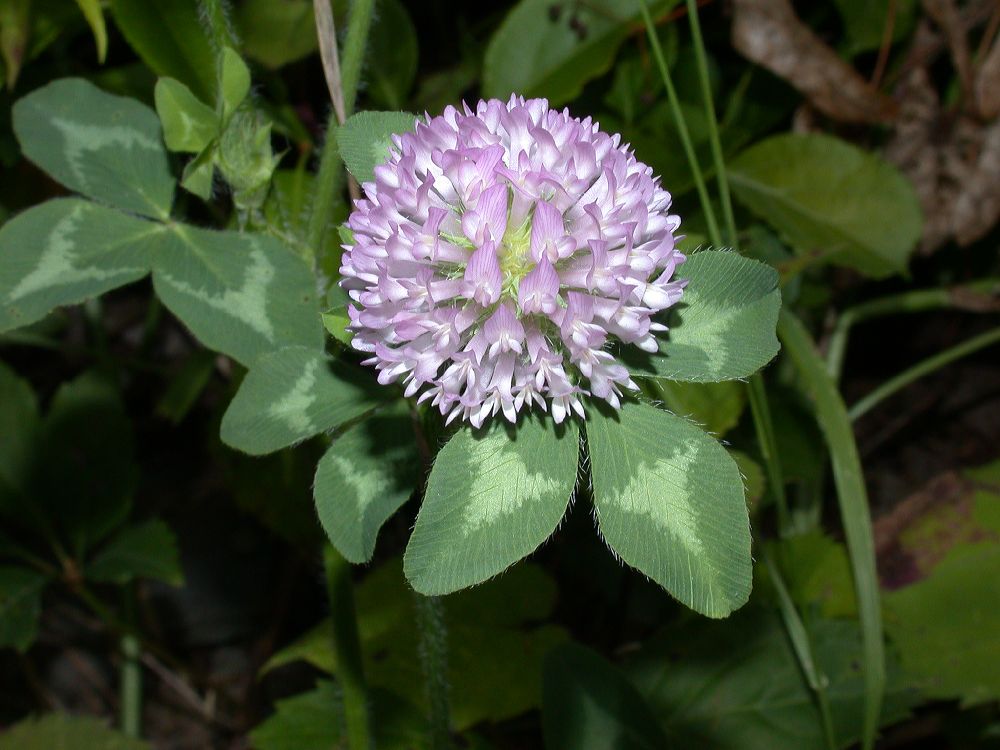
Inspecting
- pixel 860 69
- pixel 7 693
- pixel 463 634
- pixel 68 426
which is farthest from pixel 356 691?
pixel 860 69

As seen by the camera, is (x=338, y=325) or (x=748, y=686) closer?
(x=338, y=325)

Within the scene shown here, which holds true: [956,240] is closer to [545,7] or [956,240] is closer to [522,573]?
[545,7]

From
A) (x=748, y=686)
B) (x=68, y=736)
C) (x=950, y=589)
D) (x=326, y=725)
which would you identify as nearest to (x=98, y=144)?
(x=326, y=725)

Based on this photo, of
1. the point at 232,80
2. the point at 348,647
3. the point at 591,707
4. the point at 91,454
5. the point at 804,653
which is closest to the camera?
the point at 232,80

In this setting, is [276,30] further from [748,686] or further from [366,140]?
[748,686]

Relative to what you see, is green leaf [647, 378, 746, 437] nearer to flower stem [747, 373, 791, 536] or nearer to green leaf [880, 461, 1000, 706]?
flower stem [747, 373, 791, 536]

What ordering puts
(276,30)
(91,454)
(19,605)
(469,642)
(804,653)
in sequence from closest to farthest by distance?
(804,653) < (276,30) < (469,642) < (19,605) < (91,454)

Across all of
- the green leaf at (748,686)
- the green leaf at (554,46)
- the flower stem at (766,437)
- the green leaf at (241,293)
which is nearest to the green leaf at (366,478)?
the green leaf at (241,293)
